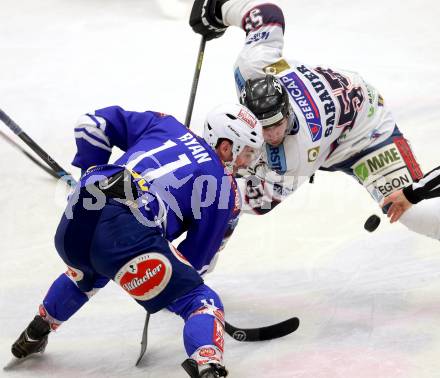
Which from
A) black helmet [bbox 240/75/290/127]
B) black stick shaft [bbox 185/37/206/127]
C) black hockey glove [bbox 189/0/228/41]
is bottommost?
black stick shaft [bbox 185/37/206/127]

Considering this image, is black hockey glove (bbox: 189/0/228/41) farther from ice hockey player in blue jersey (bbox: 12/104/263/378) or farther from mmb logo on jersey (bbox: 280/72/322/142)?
ice hockey player in blue jersey (bbox: 12/104/263/378)

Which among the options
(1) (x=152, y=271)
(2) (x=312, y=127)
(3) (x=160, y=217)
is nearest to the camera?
(1) (x=152, y=271)

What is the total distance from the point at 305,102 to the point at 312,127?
0.44ft

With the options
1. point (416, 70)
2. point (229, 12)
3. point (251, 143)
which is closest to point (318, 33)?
point (416, 70)

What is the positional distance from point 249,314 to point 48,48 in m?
4.14

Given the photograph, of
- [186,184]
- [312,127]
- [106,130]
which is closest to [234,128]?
[186,184]

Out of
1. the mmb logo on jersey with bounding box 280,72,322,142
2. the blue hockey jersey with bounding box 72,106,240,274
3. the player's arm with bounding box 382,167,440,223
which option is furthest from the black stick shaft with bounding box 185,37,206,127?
the player's arm with bounding box 382,167,440,223

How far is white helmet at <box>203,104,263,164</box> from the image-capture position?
3.35 metres

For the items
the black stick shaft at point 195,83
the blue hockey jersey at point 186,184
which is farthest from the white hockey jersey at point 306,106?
the blue hockey jersey at point 186,184

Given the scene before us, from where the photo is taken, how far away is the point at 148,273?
10.1 ft

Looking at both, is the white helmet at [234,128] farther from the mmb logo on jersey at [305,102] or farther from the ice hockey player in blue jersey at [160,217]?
the mmb logo on jersey at [305,102]

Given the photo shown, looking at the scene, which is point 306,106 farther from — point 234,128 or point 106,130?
point 106,130

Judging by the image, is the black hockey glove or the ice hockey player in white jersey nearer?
the ice hockey player in white jersey

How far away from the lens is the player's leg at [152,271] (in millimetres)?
3080
